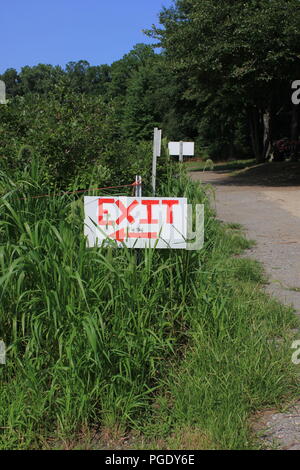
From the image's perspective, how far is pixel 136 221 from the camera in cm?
376

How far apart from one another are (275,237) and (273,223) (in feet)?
5.84

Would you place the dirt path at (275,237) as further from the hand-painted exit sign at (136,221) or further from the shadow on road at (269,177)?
the hand-painted exit sign at (136,221)

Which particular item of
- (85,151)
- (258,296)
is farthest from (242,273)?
(85,151)

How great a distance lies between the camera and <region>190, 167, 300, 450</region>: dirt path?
3.01 metres

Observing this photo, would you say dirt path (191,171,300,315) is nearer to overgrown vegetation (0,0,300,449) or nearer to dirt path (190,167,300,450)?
dirt path (190,167,300,450)

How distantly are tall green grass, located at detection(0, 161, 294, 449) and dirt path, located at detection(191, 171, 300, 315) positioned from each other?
62.2 inches

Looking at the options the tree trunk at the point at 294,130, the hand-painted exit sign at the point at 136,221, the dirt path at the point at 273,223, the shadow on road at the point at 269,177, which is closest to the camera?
the hand-painted exit sign at the point at 136,221

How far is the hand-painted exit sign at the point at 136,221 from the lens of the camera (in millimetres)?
3715

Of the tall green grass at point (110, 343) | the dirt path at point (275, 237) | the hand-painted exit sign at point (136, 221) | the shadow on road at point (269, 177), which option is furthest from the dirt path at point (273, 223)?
the hand-painted exit sign at point (136, 221)

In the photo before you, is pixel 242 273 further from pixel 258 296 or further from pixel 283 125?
pixel 283 125

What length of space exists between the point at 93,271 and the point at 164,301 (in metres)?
0.65

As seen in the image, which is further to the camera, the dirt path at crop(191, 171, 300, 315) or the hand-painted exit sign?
the dirt path at crop(191, 171, 300, 315)

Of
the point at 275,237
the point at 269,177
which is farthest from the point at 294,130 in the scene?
the point at 275,237

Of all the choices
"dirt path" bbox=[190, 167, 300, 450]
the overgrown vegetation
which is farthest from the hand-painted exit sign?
"dirt path" bbox=[190, 167, 300, 450]
